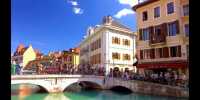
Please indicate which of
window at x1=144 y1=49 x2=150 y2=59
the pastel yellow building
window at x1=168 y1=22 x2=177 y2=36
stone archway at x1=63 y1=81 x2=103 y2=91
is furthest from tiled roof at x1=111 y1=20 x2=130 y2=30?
the pastel yellow building

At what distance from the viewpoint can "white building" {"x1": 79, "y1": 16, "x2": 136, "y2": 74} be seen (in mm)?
18344

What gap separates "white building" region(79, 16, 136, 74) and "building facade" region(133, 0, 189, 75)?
11.7 feet

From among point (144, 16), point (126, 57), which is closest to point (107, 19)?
point (126, 57)

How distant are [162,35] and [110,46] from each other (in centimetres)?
545

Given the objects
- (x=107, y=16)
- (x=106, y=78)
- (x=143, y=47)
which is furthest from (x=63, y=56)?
(x=143, y=47)

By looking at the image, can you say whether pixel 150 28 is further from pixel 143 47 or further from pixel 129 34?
pixel 129 34

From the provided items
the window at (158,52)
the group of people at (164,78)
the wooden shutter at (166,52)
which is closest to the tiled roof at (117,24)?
the group of people at (164,78)

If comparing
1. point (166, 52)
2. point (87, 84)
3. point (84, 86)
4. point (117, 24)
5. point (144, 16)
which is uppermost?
point (117, 24)

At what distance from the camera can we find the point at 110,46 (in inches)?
734

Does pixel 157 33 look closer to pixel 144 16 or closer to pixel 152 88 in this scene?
pixel 144 16

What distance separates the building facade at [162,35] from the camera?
12.5 meters

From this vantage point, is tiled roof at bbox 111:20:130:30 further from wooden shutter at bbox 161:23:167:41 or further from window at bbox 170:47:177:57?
window at bbox 170:47:177:57

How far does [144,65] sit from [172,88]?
2.95 metres
